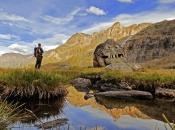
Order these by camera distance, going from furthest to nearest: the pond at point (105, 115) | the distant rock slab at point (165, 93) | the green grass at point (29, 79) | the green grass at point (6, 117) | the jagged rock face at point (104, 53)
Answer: the jagged rock face at point (104, 53), the distant rock slab at point (165, 93), the green grass at point (29, 79), the pond at point (105, 115), the green grass at point (6, 117)

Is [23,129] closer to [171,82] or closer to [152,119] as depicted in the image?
[152,119]

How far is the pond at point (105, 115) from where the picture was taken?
28.6 ft

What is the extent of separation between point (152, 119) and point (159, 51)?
633ft

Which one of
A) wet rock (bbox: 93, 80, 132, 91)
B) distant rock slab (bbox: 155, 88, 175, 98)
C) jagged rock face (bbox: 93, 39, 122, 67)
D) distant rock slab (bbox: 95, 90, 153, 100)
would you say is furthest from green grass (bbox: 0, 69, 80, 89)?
jagged rock face (bbox: 93, 39, 122, 67)

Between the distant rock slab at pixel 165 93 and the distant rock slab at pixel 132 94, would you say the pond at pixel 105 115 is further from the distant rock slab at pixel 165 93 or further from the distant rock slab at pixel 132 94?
the distant rock slab at pixel 165 93

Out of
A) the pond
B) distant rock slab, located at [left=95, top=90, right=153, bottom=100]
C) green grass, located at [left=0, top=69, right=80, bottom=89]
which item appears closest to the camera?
the pond

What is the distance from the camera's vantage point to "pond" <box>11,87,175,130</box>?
872 cm

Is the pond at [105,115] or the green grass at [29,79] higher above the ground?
the green grass at [29,79]

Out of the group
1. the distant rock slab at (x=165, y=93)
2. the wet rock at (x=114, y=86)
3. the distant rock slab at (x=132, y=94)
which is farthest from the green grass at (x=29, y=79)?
the wet rock at (x=114, y=86)

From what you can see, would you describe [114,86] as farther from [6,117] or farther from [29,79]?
[6,117]

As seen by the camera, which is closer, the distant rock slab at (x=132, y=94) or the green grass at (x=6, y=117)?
the green grass at (x=6, y=117)

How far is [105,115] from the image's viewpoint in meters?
10.9

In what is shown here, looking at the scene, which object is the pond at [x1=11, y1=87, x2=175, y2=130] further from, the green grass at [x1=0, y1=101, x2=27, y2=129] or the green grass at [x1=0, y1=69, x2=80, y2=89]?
the green grass at [x1=0, y1=101, x2=27, y2=129]

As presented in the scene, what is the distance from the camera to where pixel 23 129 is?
7.72m
